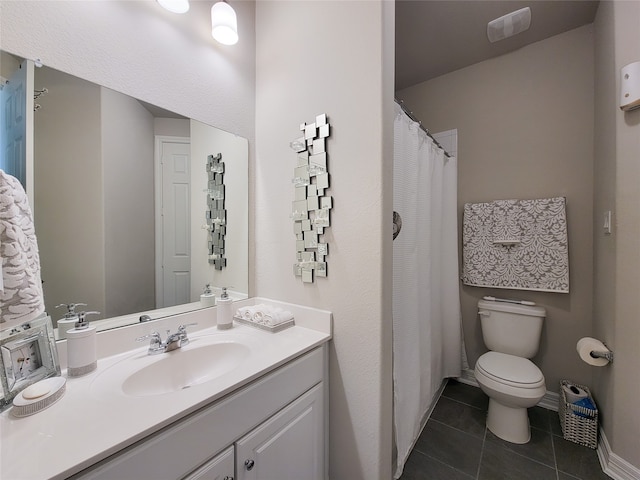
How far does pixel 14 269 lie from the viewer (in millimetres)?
625

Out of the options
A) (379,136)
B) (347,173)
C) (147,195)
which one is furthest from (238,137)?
(379,136)

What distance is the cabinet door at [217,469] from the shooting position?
0.68m

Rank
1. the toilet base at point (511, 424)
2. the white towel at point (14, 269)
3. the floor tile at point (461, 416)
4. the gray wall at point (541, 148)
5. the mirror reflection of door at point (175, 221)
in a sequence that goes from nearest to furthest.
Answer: the white towel at point (14, 269) < the mirror reflection of door at point (175, 221) < the toilet base at point (511, 424) < the floor tile at point (461, 416) < the gray wall at point (541, 148)

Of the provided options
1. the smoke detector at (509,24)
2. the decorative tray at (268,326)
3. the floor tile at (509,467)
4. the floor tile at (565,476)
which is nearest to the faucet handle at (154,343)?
the decorative tray at (268,326)

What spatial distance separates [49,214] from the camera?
872 mm

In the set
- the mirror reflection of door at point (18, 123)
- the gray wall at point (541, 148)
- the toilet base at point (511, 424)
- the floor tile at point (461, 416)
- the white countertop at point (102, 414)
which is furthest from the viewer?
the gray wall at point (541, 148)

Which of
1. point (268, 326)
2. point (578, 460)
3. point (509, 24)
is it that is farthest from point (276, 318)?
point (509, 24)

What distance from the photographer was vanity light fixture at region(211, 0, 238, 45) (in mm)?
1191

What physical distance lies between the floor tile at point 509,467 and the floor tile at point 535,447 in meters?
0.03

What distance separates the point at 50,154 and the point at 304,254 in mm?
997

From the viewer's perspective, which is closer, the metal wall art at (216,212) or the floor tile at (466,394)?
the metal wall art at (216,212)

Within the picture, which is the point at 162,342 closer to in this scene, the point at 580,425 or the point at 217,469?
the point at 217,469

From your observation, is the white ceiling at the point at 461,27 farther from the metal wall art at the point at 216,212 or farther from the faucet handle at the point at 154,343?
the faucet handle at the point at 154,343

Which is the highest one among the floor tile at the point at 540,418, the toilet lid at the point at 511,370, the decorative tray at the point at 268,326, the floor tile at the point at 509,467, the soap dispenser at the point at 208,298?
the soap dispenser at the point at 208,298
